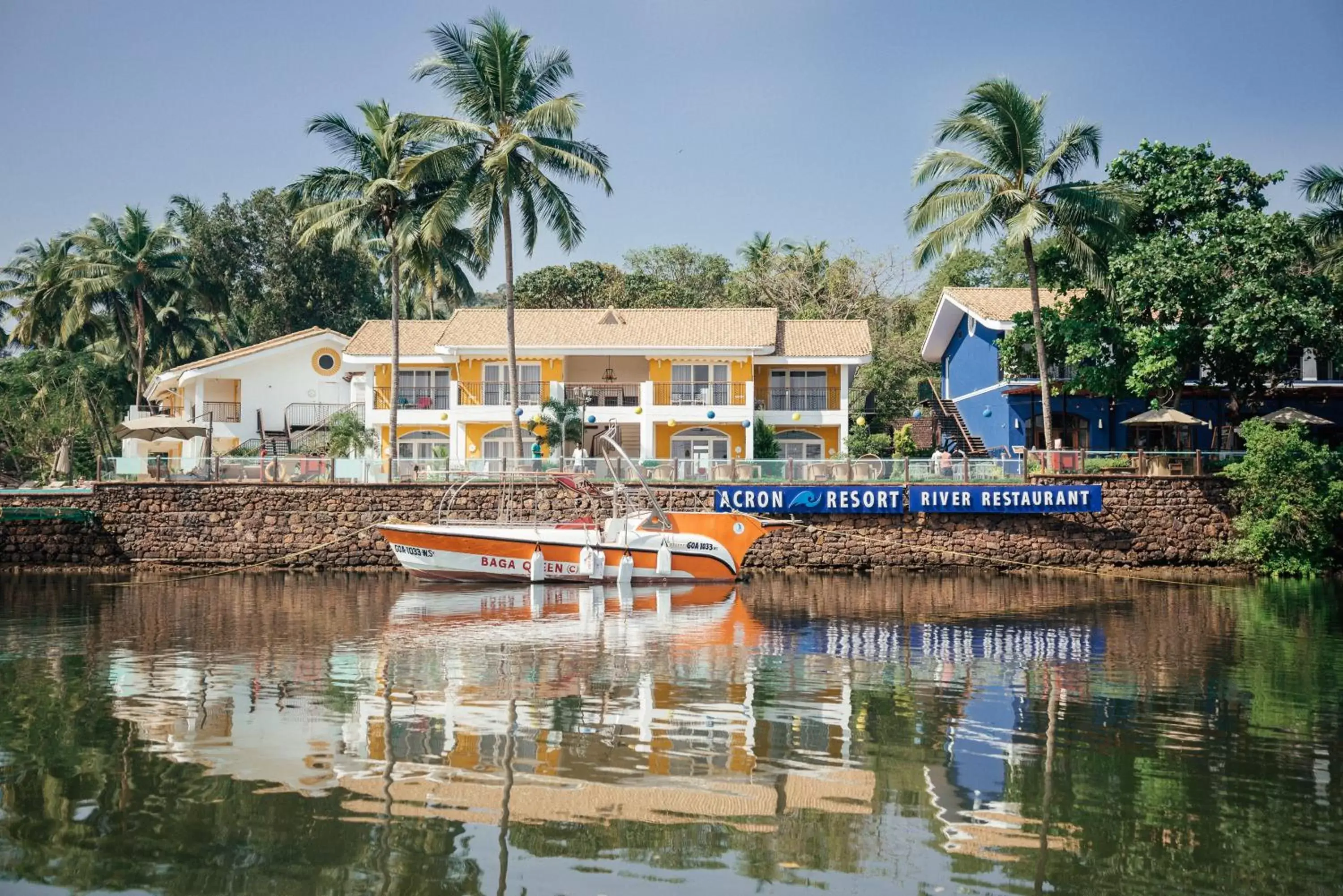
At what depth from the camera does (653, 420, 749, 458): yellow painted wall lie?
133 feet

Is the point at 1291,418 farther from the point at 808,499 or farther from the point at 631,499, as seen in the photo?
the point at 631,499

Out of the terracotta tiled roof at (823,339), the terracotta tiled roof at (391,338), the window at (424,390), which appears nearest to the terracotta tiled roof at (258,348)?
the terracotta tiled roof at (391,338)

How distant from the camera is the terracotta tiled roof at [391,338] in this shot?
4209 cm

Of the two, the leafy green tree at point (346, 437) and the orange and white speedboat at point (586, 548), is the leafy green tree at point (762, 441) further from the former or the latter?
the leafy green tree at point (346, 437)

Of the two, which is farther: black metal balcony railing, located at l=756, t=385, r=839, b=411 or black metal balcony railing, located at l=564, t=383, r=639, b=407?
black metal balcony railing, located at l=756, t=385, r=839, b=411

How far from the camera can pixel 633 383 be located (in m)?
42.1

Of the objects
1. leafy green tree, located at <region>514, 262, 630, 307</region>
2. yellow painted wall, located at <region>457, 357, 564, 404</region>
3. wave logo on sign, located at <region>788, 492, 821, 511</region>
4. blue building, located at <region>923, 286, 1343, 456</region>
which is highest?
leafy green tree, located at <region>514, 262, 630, 307</region>

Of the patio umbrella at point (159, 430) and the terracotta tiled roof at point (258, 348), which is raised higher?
the terracotta tiled roof at point (258, 348)

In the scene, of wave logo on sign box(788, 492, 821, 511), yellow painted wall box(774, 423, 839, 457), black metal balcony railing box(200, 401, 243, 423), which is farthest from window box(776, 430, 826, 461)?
black metal balcony railing box(200, 401, 243, 423)

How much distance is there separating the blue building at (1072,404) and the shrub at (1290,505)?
505 cm

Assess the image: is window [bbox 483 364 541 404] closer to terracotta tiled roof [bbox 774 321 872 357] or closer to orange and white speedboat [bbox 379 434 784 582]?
terracotta tiled roof [bbox 774 321 872 357]

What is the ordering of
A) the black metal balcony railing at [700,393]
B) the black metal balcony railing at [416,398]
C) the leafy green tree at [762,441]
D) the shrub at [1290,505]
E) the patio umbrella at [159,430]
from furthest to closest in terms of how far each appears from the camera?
the black metal balcony railing at [416,398]
the leafy green tree at [762,441]
the black metal balcony railing at [700,393]
the patio umbrella at [159,430]
the shrub at [1290,505]

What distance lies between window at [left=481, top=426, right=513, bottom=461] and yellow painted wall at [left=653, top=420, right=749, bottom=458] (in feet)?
17.3

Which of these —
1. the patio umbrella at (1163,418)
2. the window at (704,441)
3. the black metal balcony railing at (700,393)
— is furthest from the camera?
the window at (704,441)
